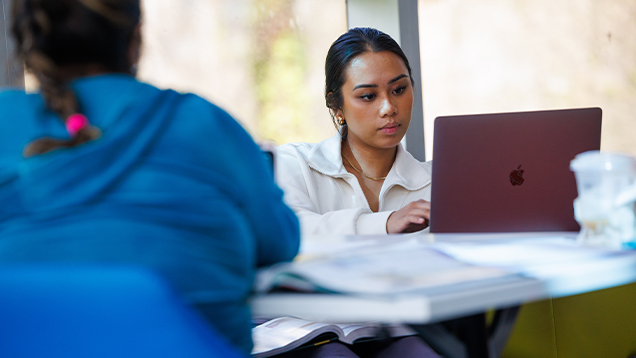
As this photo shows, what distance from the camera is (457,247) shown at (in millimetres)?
938

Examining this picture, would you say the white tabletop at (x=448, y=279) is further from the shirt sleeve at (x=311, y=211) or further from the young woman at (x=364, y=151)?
the young woman at (x=364, y=151)

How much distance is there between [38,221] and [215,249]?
0.20 meters

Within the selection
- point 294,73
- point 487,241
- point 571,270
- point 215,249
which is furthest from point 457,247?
point 294,73

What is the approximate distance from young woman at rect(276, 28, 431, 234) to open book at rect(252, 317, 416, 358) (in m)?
0.62

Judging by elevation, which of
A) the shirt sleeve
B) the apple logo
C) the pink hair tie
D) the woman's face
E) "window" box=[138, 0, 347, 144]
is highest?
"window" box=[138, 0, 347, 144]

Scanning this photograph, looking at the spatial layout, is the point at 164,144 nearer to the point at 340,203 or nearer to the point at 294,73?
the point at 340,203

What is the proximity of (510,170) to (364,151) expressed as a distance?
1.03 meters

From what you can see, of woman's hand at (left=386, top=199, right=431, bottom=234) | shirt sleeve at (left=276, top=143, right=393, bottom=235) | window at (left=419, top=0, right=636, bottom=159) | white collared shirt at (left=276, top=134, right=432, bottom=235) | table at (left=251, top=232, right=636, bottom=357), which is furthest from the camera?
window at (left=419, top=0, right=636, bottom=159)

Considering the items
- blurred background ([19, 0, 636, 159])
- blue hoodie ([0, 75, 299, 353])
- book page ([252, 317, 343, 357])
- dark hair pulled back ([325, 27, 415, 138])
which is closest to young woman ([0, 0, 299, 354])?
blue hoodie ([0, 75, 299, 353])

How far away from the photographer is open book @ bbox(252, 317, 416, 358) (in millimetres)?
1260

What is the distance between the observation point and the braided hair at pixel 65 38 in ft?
2.40

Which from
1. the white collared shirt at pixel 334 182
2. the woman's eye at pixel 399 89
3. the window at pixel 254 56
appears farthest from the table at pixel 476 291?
the window at pixel 254 56

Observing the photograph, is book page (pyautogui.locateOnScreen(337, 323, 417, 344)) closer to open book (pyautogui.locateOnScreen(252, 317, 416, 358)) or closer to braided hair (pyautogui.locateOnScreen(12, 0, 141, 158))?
open book (pyautogui.locateOnScreen(252, 317, 416, 358))

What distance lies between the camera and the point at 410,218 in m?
1.51
